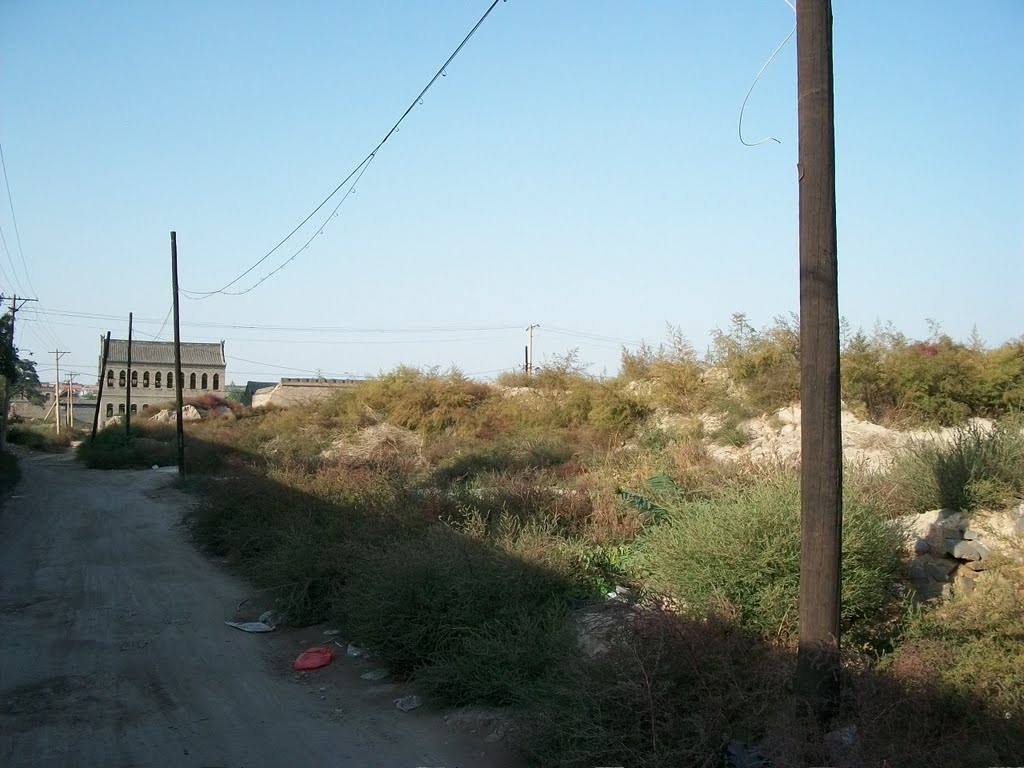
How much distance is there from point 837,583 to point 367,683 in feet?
15.0

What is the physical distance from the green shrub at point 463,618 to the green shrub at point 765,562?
1203mm

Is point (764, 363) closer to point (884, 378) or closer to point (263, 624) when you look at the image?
point (884, 378)

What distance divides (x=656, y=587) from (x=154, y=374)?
69775 mm

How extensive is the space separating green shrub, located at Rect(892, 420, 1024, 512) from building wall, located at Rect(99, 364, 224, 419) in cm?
6469

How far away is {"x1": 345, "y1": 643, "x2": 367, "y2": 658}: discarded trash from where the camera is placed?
8633 mm

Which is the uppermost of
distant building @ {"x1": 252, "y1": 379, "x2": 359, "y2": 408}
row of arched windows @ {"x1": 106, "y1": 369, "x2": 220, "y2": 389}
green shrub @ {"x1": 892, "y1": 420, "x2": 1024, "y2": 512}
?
row of arched windows @ {"x1": 106, "y1": 369, "x2": 220, "y2": 389}

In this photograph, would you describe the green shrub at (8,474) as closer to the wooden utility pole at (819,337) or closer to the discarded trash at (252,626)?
the discarded trash at (252,626)

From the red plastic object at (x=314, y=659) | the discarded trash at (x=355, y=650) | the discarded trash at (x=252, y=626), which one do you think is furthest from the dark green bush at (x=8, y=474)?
the discarded trash at (x=355, y=650)

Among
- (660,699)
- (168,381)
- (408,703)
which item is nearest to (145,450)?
(408,703)

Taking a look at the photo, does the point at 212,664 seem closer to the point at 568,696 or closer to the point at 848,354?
the point at 568,696

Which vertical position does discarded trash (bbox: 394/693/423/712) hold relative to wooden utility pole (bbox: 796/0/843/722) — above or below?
below

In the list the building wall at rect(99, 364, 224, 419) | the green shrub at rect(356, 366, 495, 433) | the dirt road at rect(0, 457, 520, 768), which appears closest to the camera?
the dirt road at rect(0, 457, 520, 768)

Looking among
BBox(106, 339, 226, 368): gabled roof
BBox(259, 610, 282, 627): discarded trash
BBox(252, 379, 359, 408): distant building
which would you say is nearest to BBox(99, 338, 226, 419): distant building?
BBox(106, 339, 226, 368): gabled roof

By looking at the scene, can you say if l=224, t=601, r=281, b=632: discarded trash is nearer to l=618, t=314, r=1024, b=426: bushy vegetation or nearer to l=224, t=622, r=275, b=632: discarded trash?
l=224, t=622, r=275, b=632: discarded trash
